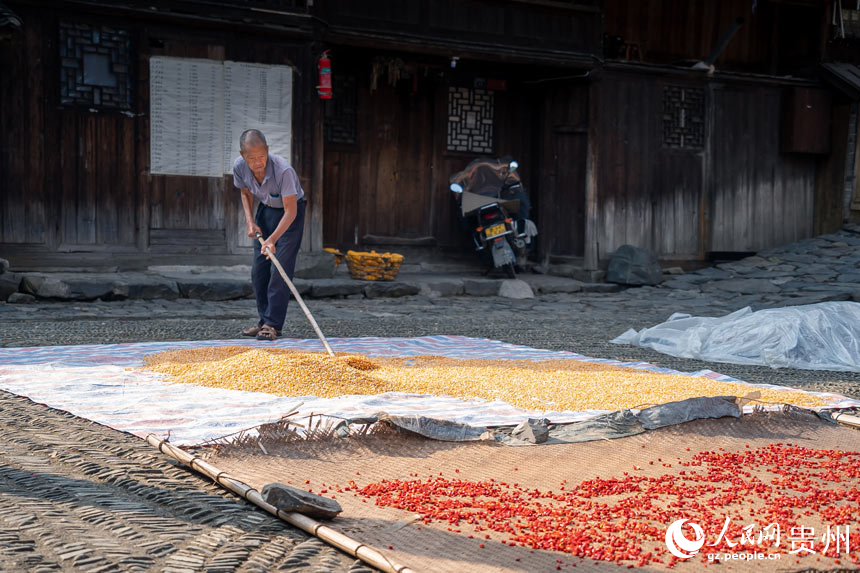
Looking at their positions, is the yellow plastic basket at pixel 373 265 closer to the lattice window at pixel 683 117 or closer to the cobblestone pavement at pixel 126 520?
the lattice window at pixel 683 117

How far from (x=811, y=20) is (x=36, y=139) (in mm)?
10778

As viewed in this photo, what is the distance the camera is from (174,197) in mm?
9078

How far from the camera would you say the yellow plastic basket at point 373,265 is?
973 cm

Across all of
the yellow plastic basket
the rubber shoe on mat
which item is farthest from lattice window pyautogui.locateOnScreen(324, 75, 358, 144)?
the rubber shoe on mat

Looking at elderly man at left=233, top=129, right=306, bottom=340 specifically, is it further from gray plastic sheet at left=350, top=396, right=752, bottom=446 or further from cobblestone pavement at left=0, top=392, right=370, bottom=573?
cobblestone pavement at left=0, top=392, right=370, bottom=573

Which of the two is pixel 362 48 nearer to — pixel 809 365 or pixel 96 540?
pixel 809 365

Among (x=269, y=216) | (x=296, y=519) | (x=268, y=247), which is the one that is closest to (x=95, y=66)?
(x=269, y=216)

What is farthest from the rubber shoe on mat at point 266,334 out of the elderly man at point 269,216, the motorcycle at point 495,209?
the motorcycle at point 495,209

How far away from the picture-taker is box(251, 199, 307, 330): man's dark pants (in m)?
5.93

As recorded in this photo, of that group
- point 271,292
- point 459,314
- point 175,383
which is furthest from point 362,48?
point 175,383

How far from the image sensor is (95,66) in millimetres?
8570

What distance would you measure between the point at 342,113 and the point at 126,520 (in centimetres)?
899

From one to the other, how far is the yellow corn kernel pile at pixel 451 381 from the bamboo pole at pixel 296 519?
3.83ft

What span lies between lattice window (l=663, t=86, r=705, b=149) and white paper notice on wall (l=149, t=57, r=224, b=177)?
606 centimetres
